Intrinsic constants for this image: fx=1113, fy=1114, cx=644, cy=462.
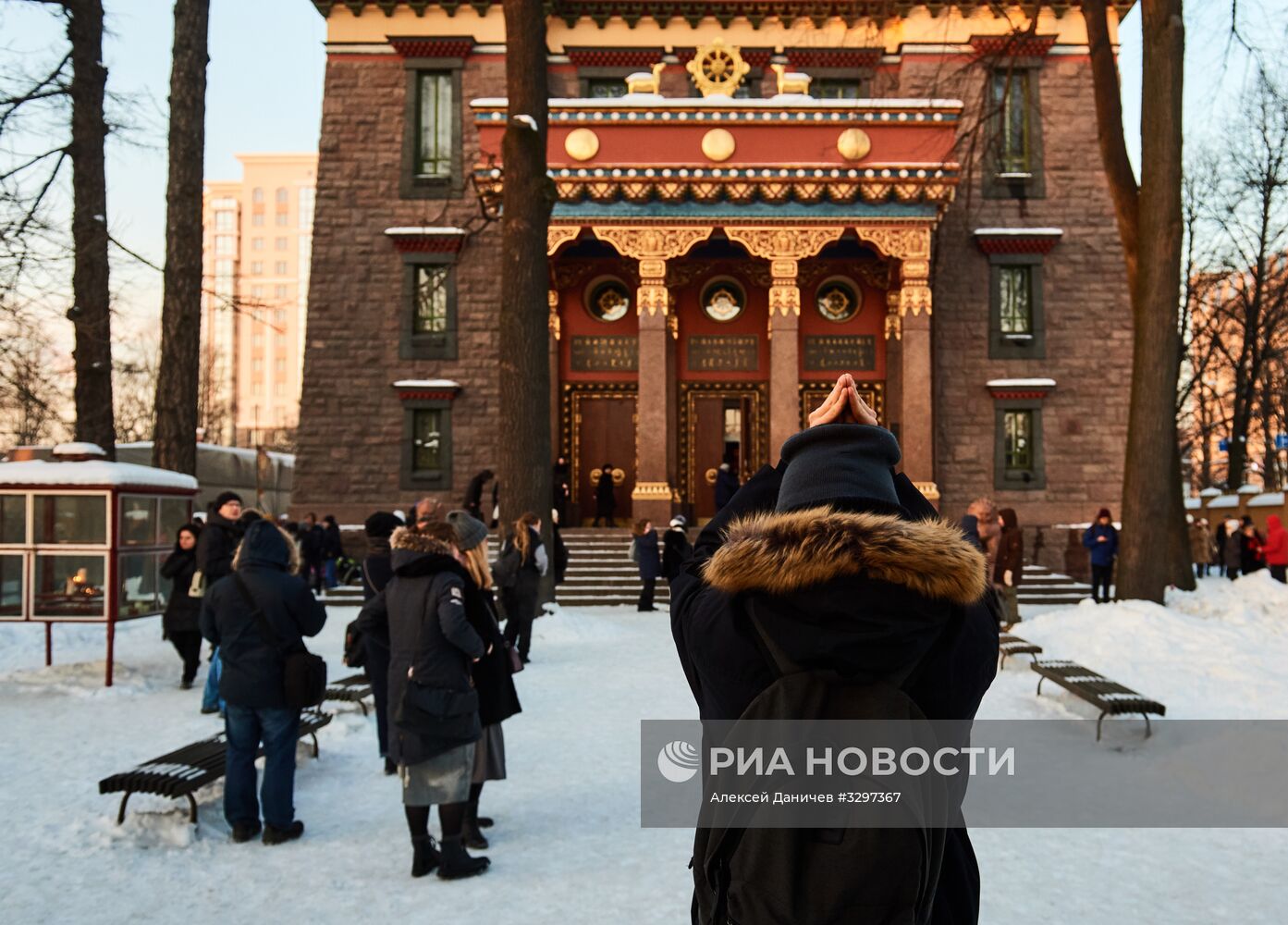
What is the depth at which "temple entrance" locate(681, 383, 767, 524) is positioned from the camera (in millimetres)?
25891

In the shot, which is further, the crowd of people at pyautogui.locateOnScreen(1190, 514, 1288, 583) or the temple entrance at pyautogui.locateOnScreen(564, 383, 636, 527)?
the temple entrance at pyautogui.locateOnScreen(564, 383, 636, 527)

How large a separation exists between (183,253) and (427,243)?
11.3m

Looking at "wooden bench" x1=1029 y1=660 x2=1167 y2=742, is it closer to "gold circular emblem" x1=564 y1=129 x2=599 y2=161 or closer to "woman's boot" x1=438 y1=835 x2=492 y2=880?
"woman's boot" x1=438 y1=835 x2=492 y2=880

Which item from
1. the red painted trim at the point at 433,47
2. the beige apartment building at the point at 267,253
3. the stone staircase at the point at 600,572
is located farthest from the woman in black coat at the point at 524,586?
the beige apartment building at the point at 267,253

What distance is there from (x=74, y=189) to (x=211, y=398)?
188ft

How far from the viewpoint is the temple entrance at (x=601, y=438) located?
25812mm

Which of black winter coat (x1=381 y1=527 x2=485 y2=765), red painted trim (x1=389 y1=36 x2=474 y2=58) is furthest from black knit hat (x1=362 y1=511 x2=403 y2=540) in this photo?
red painted trim (x1=389 y1=36 x2=474 y2=58)

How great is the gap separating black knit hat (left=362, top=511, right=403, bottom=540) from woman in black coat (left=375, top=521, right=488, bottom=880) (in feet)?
7.36

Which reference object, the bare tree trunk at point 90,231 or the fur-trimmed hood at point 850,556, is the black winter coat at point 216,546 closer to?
the bare tree trunk at point 90,231

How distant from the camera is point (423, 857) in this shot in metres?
5.86

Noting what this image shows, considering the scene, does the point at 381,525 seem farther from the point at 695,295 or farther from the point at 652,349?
the point at 695,295

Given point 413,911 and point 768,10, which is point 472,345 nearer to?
point 768,10

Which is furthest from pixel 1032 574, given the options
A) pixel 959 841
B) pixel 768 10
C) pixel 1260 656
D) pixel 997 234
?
pixel 959 841

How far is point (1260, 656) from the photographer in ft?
34.6
